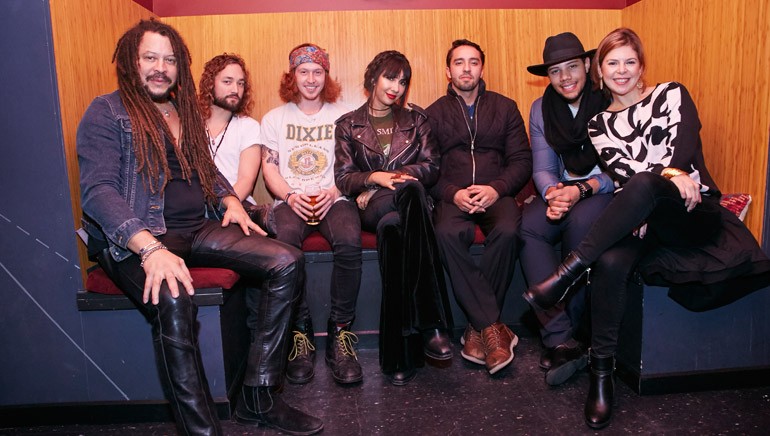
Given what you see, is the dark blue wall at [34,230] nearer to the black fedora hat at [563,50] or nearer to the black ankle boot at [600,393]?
the black ankle boot at [600,393]

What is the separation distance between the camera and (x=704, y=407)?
2.08 meters

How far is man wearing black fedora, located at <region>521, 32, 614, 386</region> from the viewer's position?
2.38m

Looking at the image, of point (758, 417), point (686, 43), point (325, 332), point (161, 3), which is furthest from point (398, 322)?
point (161, 3)

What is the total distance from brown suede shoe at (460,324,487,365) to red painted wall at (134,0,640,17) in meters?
1.99

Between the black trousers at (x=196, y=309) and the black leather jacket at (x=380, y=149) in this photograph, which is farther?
the black leather jacket at (x=380, y=149)

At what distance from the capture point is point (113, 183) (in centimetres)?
186

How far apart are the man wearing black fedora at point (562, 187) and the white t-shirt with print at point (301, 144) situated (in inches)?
41.3

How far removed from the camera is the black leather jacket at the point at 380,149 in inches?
111

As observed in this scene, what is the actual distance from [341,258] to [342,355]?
42 cm

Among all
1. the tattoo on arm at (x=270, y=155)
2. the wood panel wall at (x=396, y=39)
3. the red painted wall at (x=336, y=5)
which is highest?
the red painted wall at (x=336, y=5)

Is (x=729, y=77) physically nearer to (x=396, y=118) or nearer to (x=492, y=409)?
(x=396, y=118)

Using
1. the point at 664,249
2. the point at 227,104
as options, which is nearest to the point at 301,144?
the point at 227,104

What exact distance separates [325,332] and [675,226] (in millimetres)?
1624

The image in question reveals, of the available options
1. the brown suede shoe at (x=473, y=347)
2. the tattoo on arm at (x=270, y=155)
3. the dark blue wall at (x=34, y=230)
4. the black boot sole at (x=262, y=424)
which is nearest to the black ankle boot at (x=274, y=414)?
the black boot sole at (x=262, y=424)
